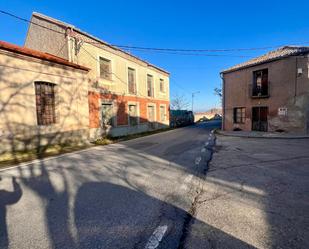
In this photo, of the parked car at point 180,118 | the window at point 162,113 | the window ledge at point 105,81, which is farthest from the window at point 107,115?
the parked car at point 180,118

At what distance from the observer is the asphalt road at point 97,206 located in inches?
98.7

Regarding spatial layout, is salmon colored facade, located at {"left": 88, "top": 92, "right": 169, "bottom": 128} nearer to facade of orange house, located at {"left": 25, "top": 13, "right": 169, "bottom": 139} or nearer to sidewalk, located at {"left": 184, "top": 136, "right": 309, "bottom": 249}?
facade of orange house, located at {"left": 25, "top": 13, "right": 169, "bottom": 139}

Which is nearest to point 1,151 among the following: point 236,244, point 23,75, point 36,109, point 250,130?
point 36,109

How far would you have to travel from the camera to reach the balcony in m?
16.8

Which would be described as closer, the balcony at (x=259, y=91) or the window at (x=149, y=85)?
the balcony at (x=259, y=91)

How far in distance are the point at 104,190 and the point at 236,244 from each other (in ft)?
9.13

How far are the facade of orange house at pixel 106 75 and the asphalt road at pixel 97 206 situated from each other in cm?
865

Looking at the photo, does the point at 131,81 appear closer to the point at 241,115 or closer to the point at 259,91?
the point at 241,115

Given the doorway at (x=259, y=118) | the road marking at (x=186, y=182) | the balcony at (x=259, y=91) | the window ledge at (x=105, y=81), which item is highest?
the window ledge at (x=105, y=81)

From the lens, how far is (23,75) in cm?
900

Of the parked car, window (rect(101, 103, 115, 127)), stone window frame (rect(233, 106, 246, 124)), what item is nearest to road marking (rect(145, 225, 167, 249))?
window (rect(101, 103, 115, 127))

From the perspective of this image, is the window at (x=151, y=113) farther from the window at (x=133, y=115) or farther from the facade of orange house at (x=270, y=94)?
the facade of orange house at (x=270, y=94)

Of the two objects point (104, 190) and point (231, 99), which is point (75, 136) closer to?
point (104, 190)

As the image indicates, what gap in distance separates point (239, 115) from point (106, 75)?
13.4m
